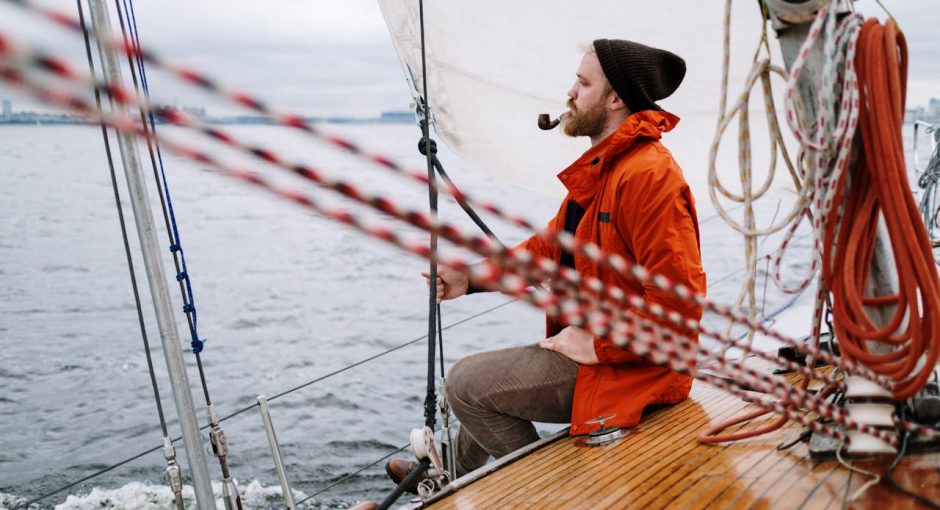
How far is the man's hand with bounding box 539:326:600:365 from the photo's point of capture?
2.69 m

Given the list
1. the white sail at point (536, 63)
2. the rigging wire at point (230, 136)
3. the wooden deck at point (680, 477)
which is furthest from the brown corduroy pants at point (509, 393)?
the white sail at point (536, 63)

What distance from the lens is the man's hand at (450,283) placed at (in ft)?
10.2

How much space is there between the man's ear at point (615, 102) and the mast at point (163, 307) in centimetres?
152

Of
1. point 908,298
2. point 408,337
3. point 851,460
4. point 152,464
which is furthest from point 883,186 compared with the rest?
point 408,337

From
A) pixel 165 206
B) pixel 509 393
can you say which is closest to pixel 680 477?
pixel 509 393

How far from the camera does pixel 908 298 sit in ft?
6.24

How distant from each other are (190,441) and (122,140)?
2.46 ft

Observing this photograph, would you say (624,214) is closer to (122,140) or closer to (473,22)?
(122,140)

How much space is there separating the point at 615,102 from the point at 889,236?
117 centimetres

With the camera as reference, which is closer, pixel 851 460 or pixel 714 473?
pixel 851 460

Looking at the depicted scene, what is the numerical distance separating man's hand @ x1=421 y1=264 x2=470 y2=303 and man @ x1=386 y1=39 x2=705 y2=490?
305 mm

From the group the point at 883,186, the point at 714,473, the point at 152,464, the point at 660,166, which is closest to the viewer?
the point at 883,186

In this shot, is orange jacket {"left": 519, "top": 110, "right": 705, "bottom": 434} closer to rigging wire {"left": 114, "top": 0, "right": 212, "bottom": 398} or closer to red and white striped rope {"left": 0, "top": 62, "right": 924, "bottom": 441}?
red and white striped rope {"left": 0, "top": 62, "right": 924, "bottom": 441}

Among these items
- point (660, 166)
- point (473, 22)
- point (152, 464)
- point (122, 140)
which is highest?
point (473, 22)
